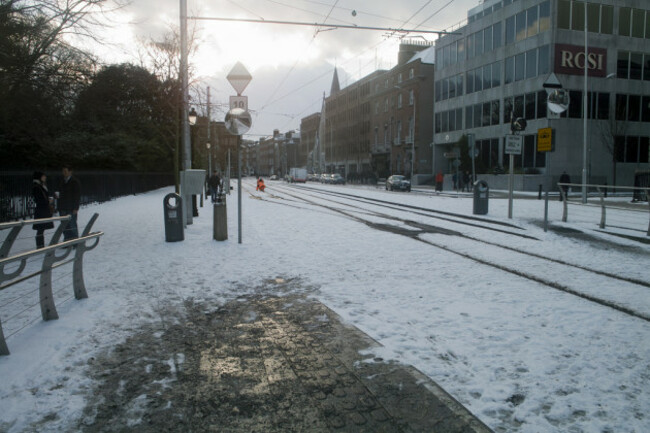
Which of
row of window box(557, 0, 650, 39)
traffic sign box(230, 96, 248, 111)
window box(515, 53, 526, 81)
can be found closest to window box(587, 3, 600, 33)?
row of window box(557, 0, 650, 39)

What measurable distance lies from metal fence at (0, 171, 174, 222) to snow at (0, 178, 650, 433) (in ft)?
24.3

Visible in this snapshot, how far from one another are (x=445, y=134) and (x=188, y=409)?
5109cm

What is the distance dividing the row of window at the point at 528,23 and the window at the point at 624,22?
22.4ft

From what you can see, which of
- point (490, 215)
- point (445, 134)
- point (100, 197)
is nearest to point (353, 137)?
point (445, 134)

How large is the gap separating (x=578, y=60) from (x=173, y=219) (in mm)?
37732

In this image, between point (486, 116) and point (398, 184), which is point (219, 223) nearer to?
point (398, 184)

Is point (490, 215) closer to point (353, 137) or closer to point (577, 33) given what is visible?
point (577, 33)

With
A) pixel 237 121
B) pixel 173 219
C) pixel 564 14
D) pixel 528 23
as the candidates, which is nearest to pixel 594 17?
pixel 564 14

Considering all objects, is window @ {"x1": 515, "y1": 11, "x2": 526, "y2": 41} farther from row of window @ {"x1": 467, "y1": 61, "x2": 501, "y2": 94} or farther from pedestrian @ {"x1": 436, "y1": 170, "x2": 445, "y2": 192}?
pedestrian @ {"x1": 436, "y1": 170, "x2": 445, "y2": 192}

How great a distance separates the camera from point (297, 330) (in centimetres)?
495

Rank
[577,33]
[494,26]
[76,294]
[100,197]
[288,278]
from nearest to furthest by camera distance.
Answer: [76,294] → [288,278] → [100,197] → [577,33] → [494,26]

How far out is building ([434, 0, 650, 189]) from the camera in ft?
121

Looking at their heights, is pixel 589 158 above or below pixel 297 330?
above

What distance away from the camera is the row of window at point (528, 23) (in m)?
37.2
